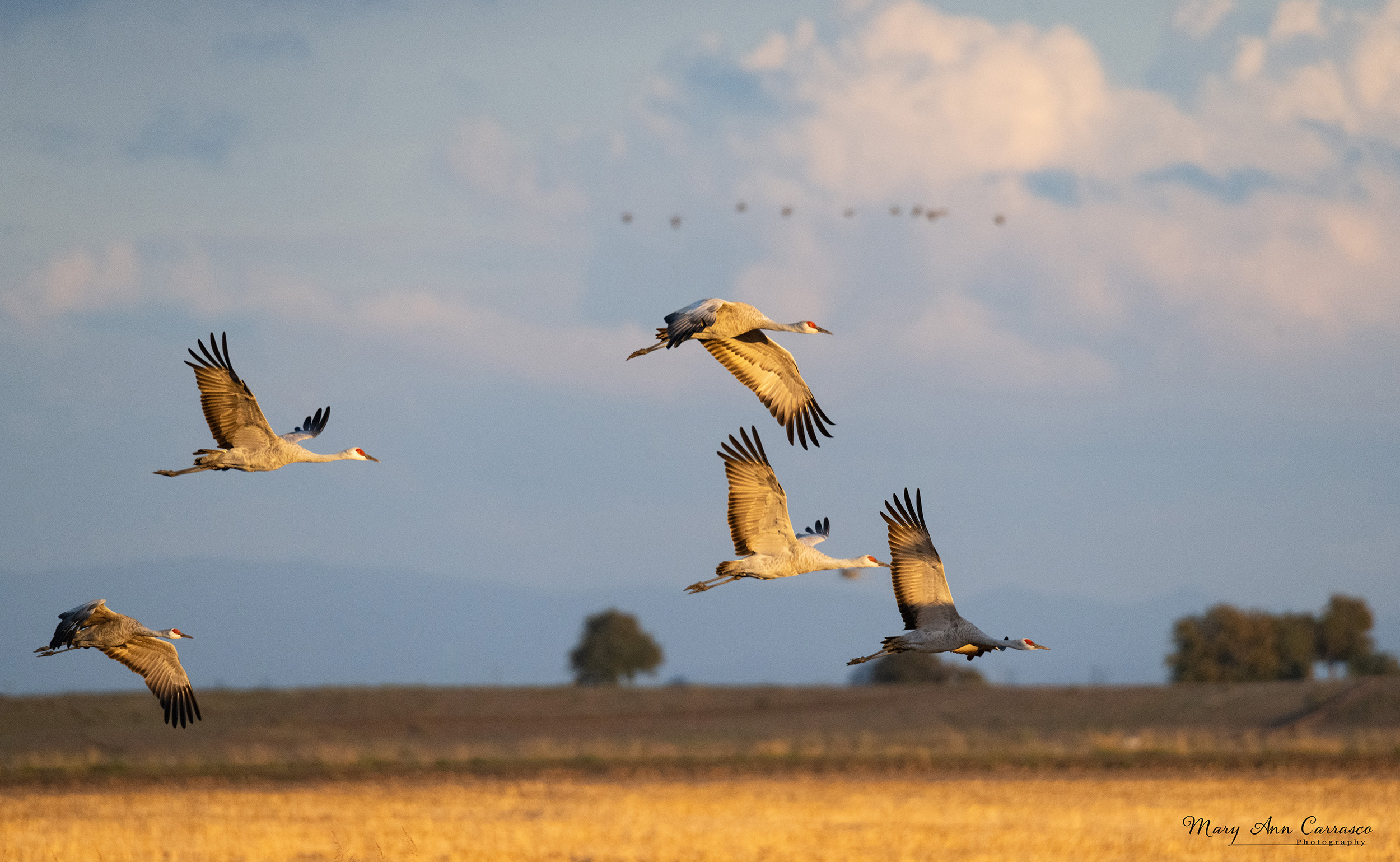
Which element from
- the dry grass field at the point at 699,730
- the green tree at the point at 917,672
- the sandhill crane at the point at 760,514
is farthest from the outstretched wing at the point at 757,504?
the green tree at the point at 917,672

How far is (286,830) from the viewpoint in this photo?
29375 mm

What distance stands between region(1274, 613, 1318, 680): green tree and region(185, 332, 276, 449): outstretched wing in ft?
248

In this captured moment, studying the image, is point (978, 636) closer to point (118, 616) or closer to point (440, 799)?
point (118, 616)

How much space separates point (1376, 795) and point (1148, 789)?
5185mm

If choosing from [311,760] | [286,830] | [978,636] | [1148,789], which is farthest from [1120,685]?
[978,636]

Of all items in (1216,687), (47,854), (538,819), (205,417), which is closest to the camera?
(205,417)

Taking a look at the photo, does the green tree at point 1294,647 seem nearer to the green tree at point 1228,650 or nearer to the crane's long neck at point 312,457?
the green tree at point 1228,650

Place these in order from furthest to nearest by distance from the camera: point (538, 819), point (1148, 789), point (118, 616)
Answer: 1. point (1148, 789)
2. point (538, 819)
3. point (118, 616)

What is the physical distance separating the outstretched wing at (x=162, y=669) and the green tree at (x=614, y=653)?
7291 cm

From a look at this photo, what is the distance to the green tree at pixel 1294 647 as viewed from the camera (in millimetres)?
81188

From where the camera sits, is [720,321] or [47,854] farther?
[47,854]

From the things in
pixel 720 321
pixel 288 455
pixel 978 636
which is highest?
pixel 720 321

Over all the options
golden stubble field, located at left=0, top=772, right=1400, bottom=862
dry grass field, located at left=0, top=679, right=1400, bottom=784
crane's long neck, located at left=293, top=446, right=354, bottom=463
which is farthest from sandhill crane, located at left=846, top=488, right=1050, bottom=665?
dry grass field, located at left=0, top=679, right=1400, bottom=784

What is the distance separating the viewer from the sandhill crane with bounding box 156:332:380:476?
1487 centimetres
